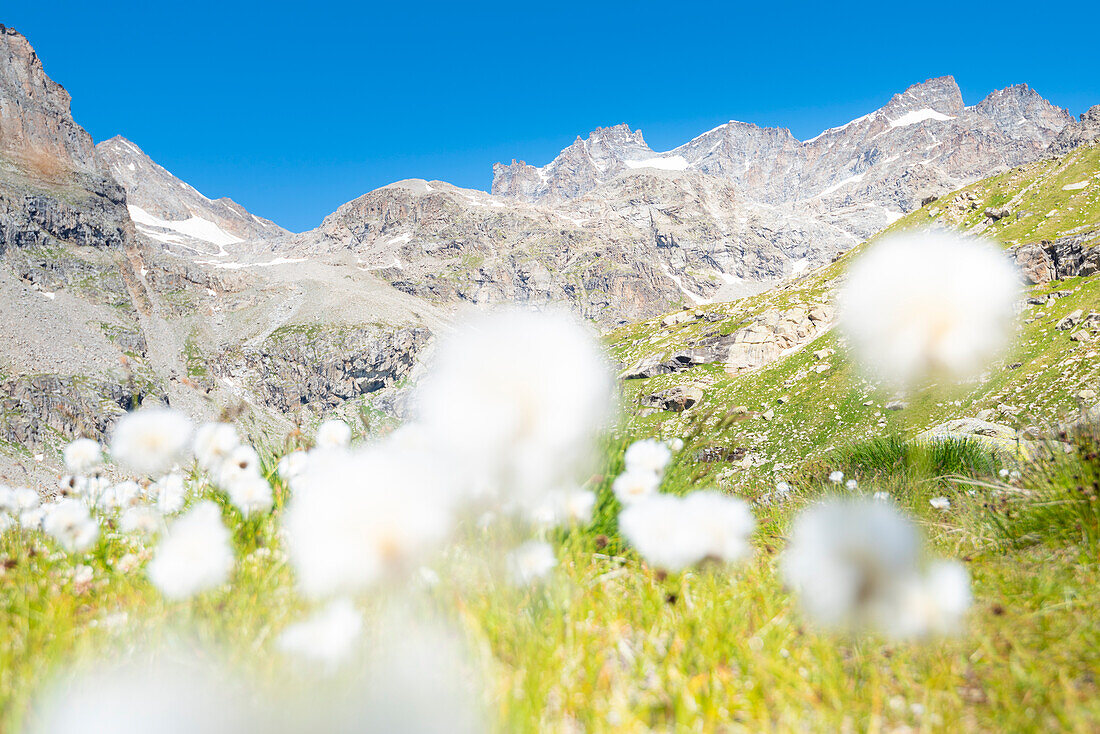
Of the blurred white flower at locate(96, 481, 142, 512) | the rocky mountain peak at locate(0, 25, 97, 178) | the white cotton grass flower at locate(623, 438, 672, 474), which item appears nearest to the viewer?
the white cotton grass flower at locate(623, 438, 672, 474)

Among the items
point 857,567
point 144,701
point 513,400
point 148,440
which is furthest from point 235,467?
point 857,567

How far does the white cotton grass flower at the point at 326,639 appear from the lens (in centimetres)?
208

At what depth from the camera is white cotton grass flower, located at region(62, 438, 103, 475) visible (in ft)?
14.5

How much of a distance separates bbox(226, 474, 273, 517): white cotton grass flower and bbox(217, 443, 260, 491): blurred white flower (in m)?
0.08

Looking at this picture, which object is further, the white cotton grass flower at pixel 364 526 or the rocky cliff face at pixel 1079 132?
the rocky cliff face at pixel 1079 132

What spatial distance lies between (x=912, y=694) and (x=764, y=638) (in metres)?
0.61

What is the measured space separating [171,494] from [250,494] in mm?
1292

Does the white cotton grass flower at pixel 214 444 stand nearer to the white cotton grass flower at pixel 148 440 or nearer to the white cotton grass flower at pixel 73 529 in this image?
the white cotton grass flower at pixel 148 440

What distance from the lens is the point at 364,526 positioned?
6.88ft

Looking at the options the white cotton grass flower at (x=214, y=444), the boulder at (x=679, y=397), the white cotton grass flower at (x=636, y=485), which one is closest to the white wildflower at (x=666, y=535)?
the white cotton grass flower at (x=636, y=485)

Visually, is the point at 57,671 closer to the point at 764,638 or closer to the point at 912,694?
the point at 764,638

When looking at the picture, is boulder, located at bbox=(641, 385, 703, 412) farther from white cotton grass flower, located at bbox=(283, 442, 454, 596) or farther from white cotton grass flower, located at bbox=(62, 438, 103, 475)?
white cotton grass flower, located at bbox=(283, 442, 454, 596)

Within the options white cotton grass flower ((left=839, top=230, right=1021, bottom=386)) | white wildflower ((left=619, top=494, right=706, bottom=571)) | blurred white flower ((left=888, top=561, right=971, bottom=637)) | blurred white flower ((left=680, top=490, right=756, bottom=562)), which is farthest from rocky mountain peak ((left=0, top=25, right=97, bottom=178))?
blurred white flower ((left=888, top=561, right=971, bottom=637))

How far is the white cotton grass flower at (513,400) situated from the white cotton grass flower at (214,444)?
1858mm
